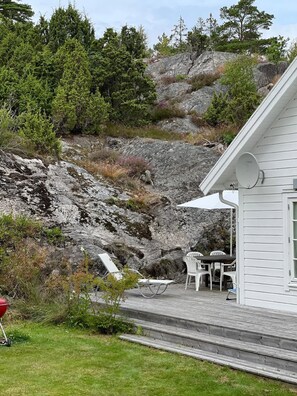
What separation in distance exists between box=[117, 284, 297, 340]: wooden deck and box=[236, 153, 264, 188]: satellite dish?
213 centimetres

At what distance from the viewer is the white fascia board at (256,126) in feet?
27.3

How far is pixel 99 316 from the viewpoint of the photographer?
8383 mm

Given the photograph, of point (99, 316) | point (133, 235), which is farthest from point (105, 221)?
point (99, 316)

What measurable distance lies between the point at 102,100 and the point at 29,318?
11.9m

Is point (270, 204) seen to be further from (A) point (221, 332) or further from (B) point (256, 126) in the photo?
(A) point (221, 332)

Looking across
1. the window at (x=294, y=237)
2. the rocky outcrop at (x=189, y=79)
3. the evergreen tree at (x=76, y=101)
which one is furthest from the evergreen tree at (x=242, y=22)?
the window at (x=294, y=237)

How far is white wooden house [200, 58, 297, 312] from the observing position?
851 centimetres

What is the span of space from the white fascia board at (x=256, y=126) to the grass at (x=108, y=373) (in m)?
3.57

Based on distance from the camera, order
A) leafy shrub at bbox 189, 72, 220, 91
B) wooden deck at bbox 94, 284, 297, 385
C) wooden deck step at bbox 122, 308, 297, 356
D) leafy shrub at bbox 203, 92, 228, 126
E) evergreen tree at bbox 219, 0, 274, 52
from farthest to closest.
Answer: evergreen tree at bbox 219, 0, 274, 52, leafy shrub at bbox 189, 72, 220, 91, leafy shrub at bbox 203, 92, 228, 126, wooden deck step at bbox 122, 308, 297, 356, wooden deck at bbox 94, 284, 297, 385

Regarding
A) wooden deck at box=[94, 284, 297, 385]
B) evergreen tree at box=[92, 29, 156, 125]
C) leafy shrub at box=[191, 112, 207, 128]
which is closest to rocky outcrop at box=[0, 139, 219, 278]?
wooden deck at box=[94, 284, 297, 385]

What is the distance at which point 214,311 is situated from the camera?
8.52 meters

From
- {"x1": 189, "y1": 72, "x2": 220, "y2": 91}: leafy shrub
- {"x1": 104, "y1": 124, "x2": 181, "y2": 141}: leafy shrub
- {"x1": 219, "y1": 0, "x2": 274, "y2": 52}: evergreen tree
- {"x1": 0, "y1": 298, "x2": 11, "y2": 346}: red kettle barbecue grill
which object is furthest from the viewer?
{"x1": 219, "y1": 0, "x2": 274, "y2": 52}: evergreen tree

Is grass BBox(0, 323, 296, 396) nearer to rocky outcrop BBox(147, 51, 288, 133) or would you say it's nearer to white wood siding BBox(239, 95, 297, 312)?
white wood siding BBox(239, 95, 297, 312)

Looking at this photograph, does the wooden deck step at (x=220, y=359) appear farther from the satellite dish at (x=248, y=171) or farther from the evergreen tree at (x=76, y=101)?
the evergreen tree at (x=76, y=101)
